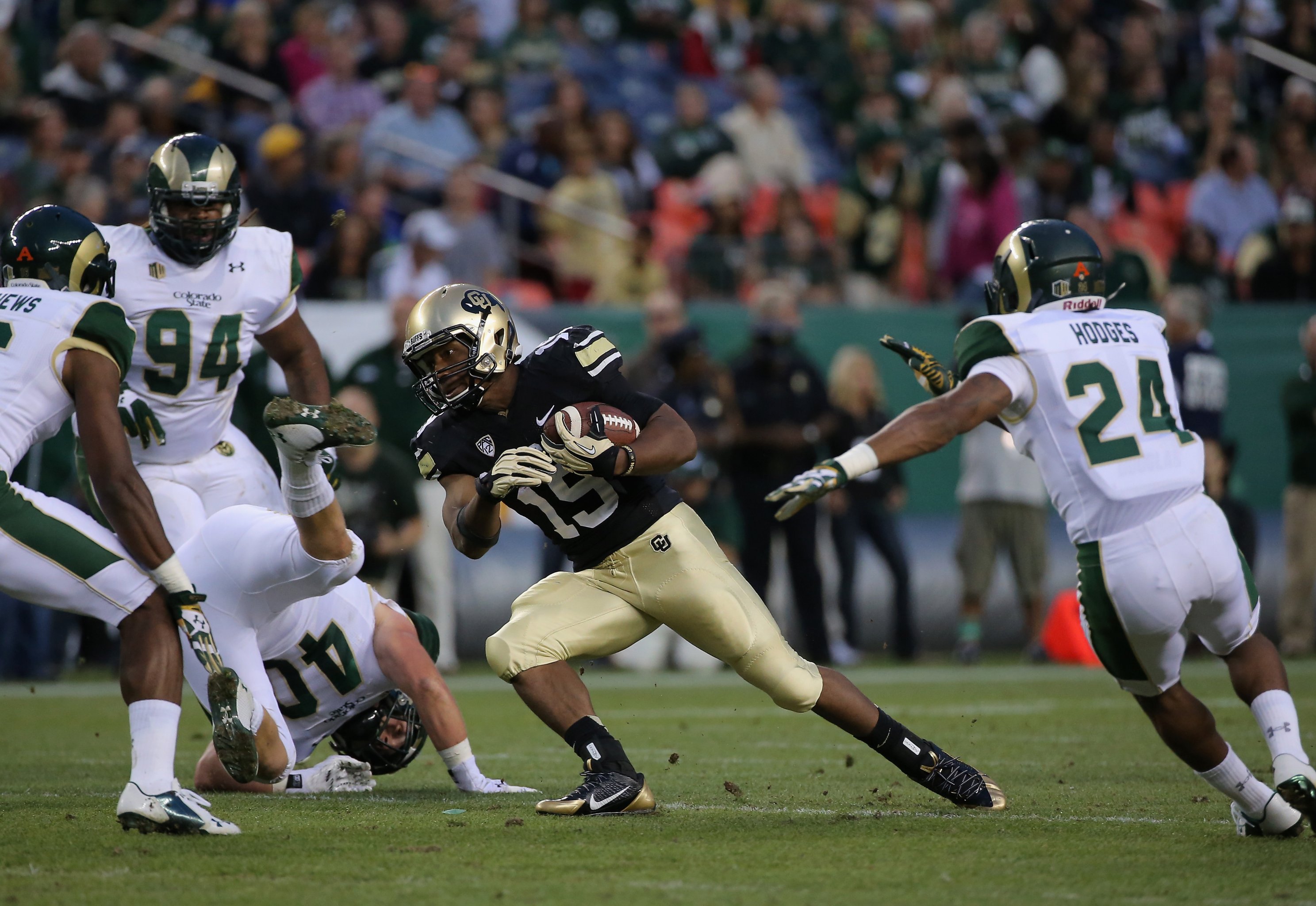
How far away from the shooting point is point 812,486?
3758 mm

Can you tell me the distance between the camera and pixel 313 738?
214 inches

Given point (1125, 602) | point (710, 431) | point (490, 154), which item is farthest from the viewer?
point (490, 154)

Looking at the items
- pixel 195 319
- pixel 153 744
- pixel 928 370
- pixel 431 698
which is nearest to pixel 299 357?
pixel 195 319

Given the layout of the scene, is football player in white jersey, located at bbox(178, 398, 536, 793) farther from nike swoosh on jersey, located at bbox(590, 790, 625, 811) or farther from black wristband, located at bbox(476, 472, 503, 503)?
nike swoosh on jersey, located at bbox(590, 790, 625, 811)

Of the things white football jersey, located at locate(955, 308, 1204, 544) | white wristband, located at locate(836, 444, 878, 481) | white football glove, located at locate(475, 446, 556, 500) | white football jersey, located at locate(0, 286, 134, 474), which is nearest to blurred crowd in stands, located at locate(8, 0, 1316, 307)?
white football jersey, located at locate(0, 286, 134, 474)

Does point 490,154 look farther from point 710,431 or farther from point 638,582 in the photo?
point 638,582

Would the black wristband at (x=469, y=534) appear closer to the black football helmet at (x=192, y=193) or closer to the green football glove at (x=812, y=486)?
the green football glove at (x=812, y=486)

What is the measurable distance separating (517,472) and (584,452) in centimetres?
19

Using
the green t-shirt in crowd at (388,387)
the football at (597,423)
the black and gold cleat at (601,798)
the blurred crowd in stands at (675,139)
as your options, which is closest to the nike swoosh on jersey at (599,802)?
the black and gold cleat at (601,798)

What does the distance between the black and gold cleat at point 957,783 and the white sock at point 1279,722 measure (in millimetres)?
797

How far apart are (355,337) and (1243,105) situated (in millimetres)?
8691

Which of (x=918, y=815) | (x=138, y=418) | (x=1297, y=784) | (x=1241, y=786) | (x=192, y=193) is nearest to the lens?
(x=1297, y=784)

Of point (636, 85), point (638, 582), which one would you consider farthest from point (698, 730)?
point (636, 85)

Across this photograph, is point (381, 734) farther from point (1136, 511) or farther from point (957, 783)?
point (1136, 511)
